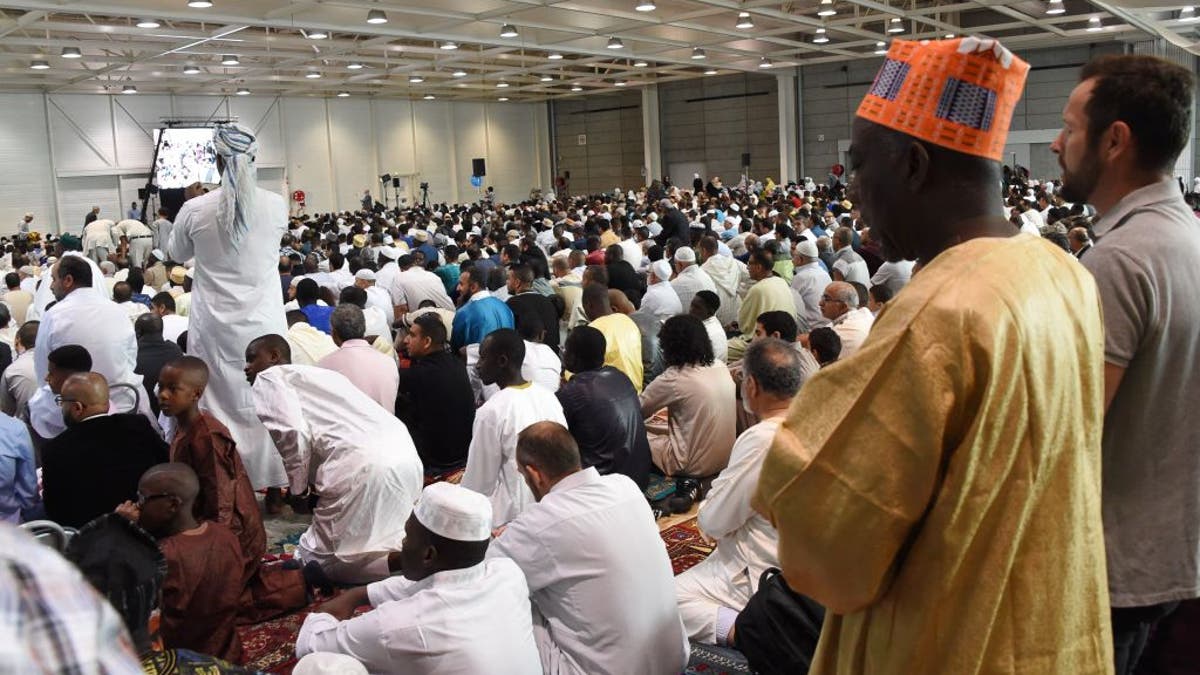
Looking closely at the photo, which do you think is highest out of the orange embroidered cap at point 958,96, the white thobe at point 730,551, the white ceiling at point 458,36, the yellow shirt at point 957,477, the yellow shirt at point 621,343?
the white ceiling at point 458,36

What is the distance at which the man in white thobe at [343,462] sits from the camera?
4191 millimetres

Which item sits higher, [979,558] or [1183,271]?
[1183,271]

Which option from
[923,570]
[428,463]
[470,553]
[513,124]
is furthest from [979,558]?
[513,124]

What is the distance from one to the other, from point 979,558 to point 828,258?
9553 mm

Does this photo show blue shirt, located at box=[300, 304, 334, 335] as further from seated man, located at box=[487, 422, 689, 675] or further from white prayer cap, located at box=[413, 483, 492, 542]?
white prayer cap, located at box=[413, 483, 492, 542]

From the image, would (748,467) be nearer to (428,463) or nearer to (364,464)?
(364,464)

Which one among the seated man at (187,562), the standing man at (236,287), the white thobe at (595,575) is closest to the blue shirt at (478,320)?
the standing man at (236,287)

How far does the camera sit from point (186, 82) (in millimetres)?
24203

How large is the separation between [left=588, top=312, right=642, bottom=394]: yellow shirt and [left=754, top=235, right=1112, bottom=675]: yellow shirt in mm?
4833

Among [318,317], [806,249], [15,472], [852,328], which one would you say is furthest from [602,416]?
[806,249]

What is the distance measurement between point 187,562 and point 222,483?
72cm

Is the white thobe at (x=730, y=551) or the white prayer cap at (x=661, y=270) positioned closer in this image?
the white thobe at (x=730, y=551)

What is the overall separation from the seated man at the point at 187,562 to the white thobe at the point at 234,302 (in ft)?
6.59

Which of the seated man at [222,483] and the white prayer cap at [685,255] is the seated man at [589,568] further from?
the white prayer cap at [685,255]
